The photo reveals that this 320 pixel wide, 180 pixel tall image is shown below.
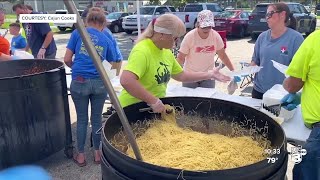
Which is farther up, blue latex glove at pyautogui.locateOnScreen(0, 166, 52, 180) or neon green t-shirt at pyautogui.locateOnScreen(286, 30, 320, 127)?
neon green t-shirt at pyautogui.locateOnScreen(286, 30, 320, 127)

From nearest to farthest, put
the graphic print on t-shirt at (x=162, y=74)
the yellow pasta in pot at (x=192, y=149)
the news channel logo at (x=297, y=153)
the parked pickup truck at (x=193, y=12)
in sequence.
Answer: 1. the yellow pasta in pot at (x=192, y=149)
2. the news channel logo at (x=297, y=153)
3. the graphic print on t-shirt at (x=162, y=74)
4. the parked pickup truck at (x=193, y=12)

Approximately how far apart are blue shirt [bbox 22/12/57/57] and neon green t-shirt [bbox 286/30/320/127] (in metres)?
3.98

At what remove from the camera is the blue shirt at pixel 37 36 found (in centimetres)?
508

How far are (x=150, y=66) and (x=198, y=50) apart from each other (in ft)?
6.20

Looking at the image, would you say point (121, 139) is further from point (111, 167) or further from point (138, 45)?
point (138, 45)

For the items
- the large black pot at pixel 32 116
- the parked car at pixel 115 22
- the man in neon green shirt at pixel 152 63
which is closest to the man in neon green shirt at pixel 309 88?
the man in neon green shirt at pixel 152 63

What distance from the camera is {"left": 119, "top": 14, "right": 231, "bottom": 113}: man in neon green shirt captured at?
2199 mm

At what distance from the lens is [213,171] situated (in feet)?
4.58

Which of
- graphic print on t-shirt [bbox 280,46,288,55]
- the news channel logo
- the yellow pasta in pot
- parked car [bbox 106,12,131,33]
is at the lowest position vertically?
parked car [bbox 106,12,131,33]

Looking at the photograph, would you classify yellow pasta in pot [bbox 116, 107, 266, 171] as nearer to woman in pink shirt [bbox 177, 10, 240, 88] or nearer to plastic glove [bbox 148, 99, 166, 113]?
plastic glove [bbox 148, 99, 166, 113]

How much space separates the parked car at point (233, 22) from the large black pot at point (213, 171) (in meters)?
13.2

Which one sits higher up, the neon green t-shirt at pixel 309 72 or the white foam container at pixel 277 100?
the neon green t-shirt at pixel 309 72

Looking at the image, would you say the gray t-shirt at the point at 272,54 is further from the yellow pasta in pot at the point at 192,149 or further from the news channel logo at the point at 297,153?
the yellow pasta in pot at the point at 192,149

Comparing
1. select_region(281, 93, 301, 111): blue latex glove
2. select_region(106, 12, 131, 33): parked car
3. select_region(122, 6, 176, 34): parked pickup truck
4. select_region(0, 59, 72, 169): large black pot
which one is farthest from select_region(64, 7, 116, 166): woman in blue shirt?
select_region(106, 12, 131, 33): parked car
